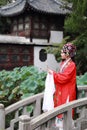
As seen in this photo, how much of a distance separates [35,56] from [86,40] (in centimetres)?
974

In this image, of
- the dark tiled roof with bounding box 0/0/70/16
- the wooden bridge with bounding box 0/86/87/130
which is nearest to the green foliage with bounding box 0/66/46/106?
the wooden bridge with bounding box 0/86/87/130

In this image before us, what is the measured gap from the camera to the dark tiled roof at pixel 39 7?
22.1 meters

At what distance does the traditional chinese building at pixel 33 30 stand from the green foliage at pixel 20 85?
13.9m

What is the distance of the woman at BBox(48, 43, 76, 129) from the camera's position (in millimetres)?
4539

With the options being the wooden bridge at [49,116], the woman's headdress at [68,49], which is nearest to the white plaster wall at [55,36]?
the wooden bridge at [49,116]

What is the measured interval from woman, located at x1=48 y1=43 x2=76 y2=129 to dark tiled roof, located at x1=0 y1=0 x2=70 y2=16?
16916mm

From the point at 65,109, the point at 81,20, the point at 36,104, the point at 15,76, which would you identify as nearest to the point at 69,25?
the point at 81,20

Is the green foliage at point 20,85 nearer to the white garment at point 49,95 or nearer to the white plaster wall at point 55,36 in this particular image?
the white garment at point 49,95

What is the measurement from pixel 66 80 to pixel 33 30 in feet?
59.6

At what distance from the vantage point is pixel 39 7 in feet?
73.2

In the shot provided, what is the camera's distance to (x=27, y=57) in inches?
890

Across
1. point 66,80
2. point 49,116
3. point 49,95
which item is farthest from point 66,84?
point 49,116

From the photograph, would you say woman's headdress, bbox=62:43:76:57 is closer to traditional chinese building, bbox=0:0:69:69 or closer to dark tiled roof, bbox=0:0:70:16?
dark tiled roof, bbox=0:0:70:16

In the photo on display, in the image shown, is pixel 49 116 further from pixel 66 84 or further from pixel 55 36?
pixel 55 36
